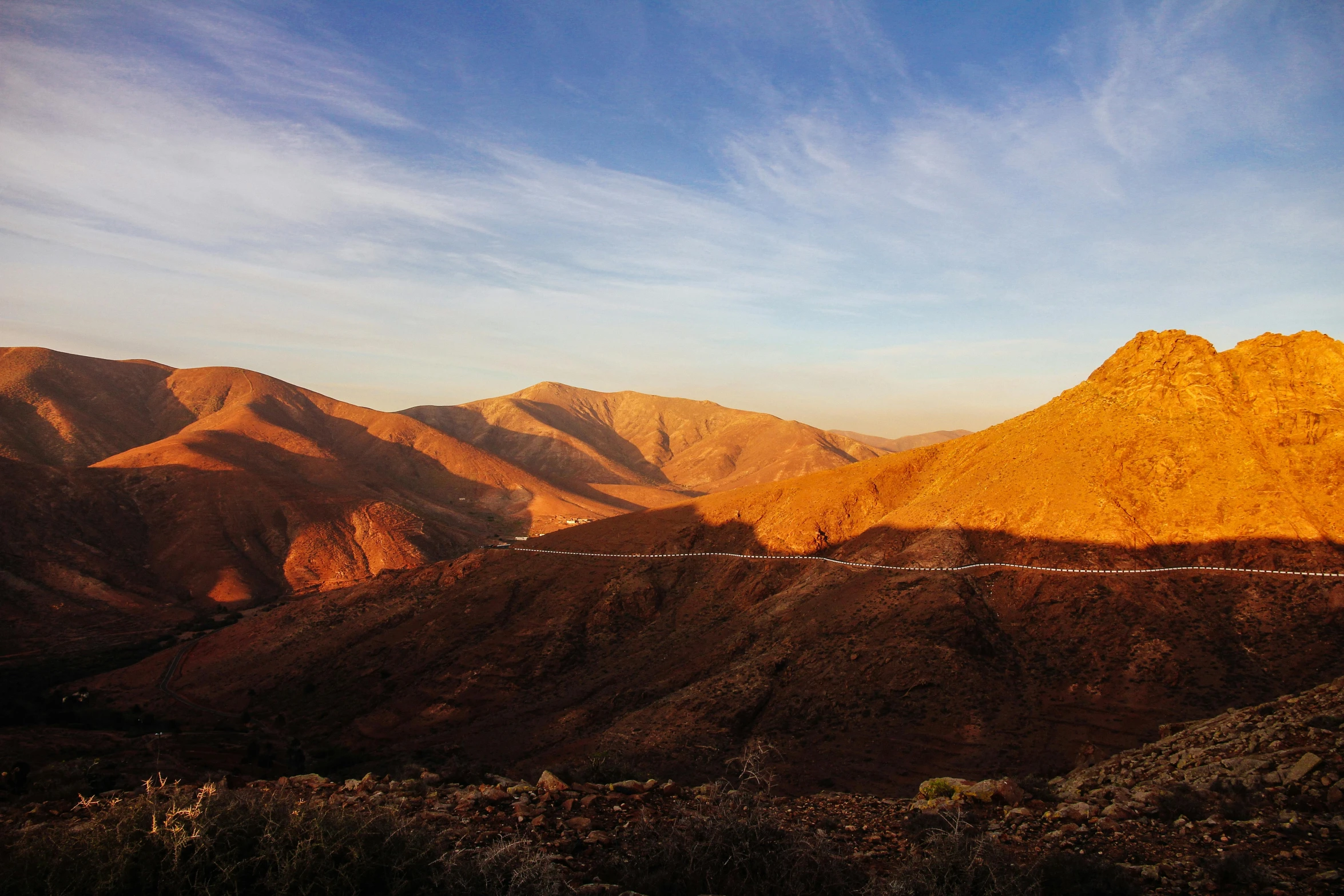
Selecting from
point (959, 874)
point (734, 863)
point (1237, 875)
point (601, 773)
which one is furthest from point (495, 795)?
→ point (1237, 875)

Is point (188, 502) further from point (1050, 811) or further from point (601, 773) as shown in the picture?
point (1050, 811)

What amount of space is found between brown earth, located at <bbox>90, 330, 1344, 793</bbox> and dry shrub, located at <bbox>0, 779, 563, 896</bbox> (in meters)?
13.5

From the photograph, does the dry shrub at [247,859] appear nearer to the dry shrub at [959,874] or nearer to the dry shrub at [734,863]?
the dry shrub at [734,863]

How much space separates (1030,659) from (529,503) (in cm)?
9571

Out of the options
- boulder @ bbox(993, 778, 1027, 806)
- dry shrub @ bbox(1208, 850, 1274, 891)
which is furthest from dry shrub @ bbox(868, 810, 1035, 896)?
boulder @ bbox(993, 778, 1027, 806)

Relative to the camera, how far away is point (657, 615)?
33844 mm

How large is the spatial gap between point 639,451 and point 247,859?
7478 inches

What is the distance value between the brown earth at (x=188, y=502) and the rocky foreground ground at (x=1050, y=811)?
50409mm

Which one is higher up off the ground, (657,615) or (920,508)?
(920,508)

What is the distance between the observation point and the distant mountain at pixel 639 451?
148750 millimetres

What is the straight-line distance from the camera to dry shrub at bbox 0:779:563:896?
231 inches

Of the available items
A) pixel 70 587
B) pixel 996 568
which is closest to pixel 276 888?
pixel 996 568

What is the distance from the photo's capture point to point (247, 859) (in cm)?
602

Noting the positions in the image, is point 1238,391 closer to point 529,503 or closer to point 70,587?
point 70,587
